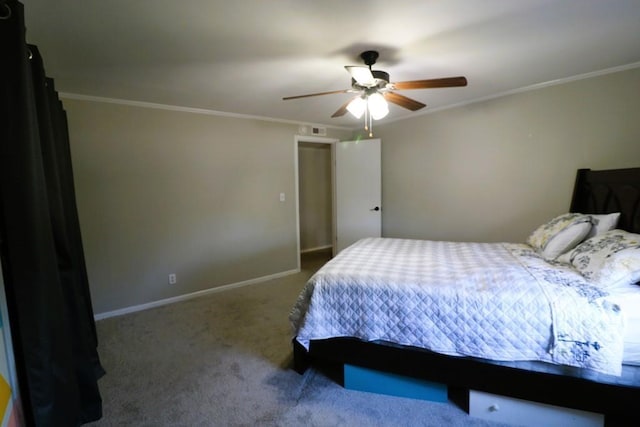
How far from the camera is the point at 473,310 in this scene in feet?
5.41

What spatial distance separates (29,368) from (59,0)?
5.56 feet

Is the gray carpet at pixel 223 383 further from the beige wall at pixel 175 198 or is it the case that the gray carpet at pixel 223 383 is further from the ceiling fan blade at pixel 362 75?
the ceiling fan blade at pixel 362 75

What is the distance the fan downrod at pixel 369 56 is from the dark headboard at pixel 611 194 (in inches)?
87.3

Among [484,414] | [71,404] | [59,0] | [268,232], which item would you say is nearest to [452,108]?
[268,232]

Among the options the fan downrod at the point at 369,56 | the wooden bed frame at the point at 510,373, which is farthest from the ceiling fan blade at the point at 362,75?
the wooden bed frame at the point at 510,373

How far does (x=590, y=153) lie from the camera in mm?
2697

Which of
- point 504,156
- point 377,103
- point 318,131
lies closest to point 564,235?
point 504,156

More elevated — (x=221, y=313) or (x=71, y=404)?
(x=71, y=404)

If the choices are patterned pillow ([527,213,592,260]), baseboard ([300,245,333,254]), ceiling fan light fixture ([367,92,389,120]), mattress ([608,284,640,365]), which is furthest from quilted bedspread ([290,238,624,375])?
baseboard ([300,245,333,254])

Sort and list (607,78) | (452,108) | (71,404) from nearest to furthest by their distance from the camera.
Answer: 1. (71,404)
2. (607,78)
3. (452,108)

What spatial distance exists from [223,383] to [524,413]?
6.06 feet

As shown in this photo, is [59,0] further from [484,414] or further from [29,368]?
[484,414]

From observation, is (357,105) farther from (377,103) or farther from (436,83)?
(436,83)

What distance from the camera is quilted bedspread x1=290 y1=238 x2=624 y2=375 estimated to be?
1478 mm
